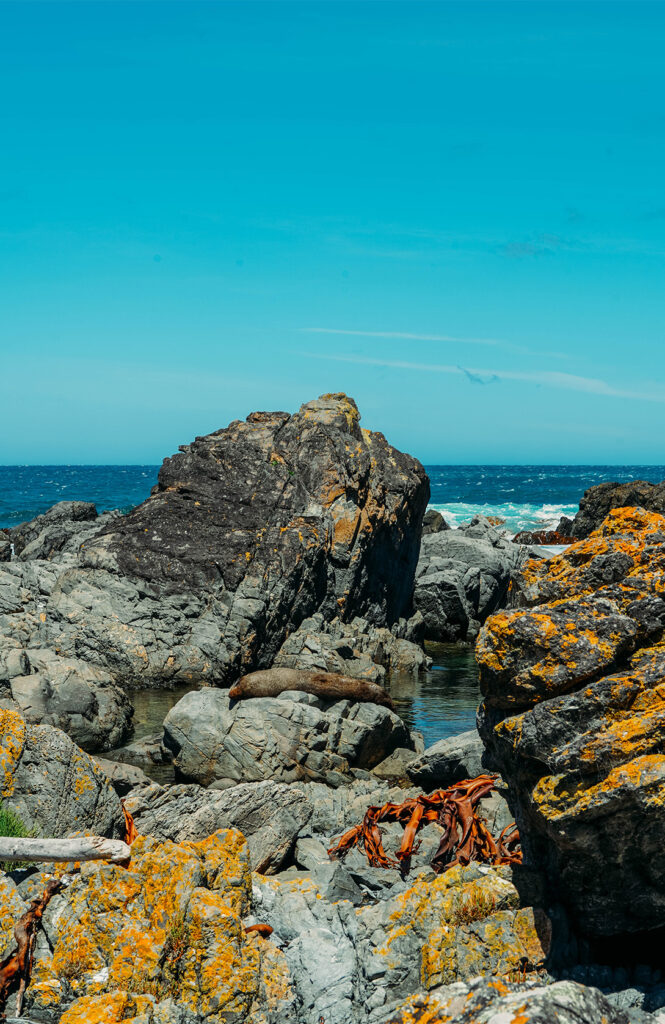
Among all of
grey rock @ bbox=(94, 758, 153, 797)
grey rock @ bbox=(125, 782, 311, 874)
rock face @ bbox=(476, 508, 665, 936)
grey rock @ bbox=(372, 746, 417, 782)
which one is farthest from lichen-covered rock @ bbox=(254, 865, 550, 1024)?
grey rock @ bbox=(372, 746, 417, 782)

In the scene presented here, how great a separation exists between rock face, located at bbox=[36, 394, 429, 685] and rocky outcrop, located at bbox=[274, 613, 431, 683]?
401 mm

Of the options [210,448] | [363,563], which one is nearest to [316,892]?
[363,563]

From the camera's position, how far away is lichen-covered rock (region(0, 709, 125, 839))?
1009cm

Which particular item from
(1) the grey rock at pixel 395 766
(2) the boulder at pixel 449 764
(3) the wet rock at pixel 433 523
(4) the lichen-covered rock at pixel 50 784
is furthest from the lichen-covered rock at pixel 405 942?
(3) the wet rock at pixel 433 523

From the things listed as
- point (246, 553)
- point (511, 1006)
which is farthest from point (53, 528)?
point (511, 1006)

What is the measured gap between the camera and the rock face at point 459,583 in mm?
32375

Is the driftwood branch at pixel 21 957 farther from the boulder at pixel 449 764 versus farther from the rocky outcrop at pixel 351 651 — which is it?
the rocky outcrop at pixel 351 651

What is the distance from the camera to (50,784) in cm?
1033

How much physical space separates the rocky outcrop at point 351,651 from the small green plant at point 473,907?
1648 cm

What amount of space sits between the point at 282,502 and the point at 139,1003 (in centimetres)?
2215

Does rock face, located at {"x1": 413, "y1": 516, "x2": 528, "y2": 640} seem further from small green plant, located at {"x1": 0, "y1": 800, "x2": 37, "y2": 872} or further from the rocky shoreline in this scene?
small green plant, located at {"x1": 0, "y1": 800, "x2": 37, "y2": 872}

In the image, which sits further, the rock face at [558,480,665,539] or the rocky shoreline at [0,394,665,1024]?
the rock face at [558,480,665,539]

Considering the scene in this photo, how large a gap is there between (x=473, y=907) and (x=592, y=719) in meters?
2.07

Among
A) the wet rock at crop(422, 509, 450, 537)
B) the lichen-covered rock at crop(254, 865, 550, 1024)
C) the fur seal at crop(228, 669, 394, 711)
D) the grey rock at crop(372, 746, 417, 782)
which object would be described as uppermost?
the wet rock at crop(422, 509, 450, 537)
